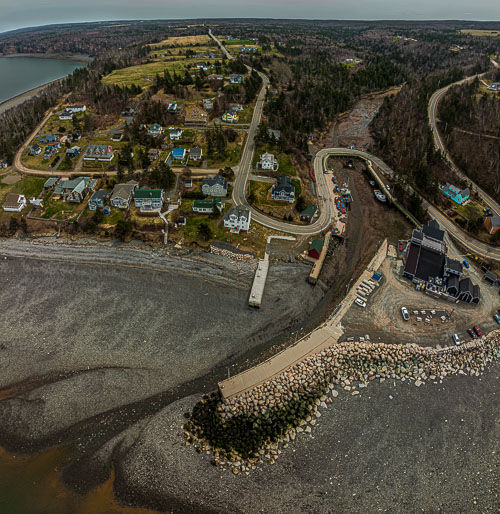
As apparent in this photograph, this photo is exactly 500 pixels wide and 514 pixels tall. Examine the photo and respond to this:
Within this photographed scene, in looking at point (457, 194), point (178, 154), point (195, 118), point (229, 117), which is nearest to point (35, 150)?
point (178, 154)

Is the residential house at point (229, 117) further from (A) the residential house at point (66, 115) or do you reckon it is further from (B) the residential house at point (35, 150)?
(B) the residential house at point (35, 150)

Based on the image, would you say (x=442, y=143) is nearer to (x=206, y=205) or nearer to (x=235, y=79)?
(x=206, y=205)

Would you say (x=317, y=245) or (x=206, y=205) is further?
(x=206, y=205)

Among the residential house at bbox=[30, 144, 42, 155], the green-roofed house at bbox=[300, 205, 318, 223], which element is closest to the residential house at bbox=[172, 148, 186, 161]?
the green-roofed house at bbox=[300, 205, 318, 223]

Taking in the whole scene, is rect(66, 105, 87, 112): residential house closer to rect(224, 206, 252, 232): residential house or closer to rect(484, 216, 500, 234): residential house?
rect(224, 206, 252, 232): residential house

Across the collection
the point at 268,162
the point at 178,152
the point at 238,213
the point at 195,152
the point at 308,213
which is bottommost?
the point at 308,213

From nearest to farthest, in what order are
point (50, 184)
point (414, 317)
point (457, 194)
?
point (414, 317) → point (457, 194) → point (50, 184)

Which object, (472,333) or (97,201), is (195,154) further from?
(472,333)

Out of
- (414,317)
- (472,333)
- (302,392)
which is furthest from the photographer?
(414,317)

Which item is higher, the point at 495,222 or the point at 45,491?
the point at 495,222
